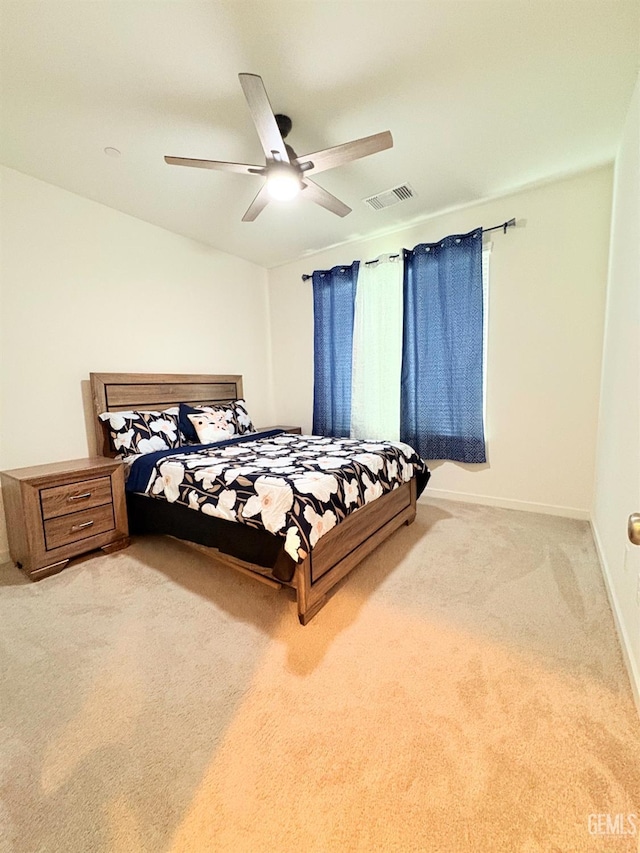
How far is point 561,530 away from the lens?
2.48 metres

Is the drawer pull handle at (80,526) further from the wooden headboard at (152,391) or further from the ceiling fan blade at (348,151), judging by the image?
the ceiling fan blade at (348,151)

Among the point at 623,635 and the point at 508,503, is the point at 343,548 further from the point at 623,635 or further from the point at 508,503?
the point at 508,503

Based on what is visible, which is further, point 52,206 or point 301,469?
point 52,206

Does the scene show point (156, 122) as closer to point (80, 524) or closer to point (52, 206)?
point (52, 206)

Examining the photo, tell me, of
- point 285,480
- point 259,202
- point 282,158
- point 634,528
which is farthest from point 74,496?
point 634,528

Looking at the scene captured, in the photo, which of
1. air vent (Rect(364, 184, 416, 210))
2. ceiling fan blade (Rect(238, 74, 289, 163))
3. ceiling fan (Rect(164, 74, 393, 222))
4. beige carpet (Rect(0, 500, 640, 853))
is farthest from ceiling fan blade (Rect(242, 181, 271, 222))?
beige carpet (Rect(0, 500, 640, 853))

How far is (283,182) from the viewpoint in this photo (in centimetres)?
190

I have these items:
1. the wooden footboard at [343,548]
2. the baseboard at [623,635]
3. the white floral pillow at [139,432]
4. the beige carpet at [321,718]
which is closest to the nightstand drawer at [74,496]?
the white floral pillow at [139,432]

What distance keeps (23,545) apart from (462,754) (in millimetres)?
2546

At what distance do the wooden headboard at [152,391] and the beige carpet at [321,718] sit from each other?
136 centimetres

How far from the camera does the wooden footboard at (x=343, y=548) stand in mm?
1611

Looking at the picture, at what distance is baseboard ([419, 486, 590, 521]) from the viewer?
8.81 ft

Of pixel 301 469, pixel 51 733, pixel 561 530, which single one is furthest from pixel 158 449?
pixel 561 530

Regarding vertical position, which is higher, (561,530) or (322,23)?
(322,23)
